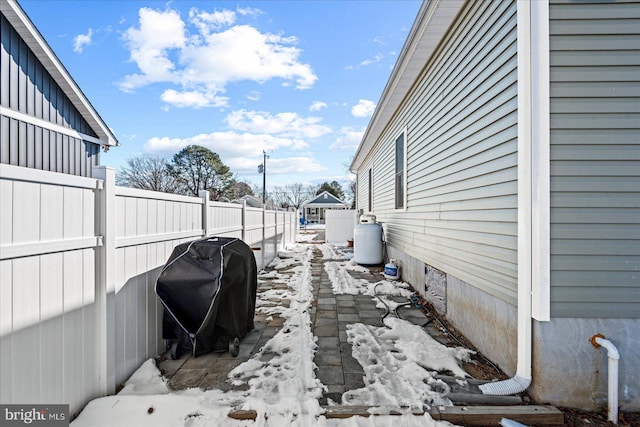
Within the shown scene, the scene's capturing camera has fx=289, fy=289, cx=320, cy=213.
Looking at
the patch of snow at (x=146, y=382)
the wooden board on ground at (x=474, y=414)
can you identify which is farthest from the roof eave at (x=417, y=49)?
the patch of snow at (x=146, y=382)

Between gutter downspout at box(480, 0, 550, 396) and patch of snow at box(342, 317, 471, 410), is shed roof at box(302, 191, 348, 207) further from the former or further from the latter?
gutter downspout at box(480, 0, 550, 396)

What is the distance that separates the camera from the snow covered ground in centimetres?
178

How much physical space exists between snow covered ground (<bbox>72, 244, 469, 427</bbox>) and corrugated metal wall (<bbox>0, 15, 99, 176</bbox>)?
4.99m

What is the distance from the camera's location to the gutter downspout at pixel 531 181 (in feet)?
6.57

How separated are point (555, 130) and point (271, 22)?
6891 millimetres

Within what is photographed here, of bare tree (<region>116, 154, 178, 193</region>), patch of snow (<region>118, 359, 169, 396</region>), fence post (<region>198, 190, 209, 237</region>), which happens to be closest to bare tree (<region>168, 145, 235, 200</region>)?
bare tree (<region>116, 154, 178, 193</region>)

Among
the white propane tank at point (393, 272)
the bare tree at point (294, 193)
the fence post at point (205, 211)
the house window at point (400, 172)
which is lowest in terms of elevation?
the white propane tank at point (393, 272)

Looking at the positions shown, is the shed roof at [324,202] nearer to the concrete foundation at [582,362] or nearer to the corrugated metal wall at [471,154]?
the corrugated metal wall at [471,154]

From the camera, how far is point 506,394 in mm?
2029

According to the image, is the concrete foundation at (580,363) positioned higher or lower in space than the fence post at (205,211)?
lower

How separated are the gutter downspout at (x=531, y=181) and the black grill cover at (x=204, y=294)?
6.95ft

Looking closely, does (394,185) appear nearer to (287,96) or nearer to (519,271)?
(519,271)

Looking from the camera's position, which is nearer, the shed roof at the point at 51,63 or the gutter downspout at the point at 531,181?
the gutter downspout at the point at 531,181

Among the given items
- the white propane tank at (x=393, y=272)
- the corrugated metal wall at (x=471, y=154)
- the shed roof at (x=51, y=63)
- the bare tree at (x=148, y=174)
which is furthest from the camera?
the bare tree at (x=148, y=174)
